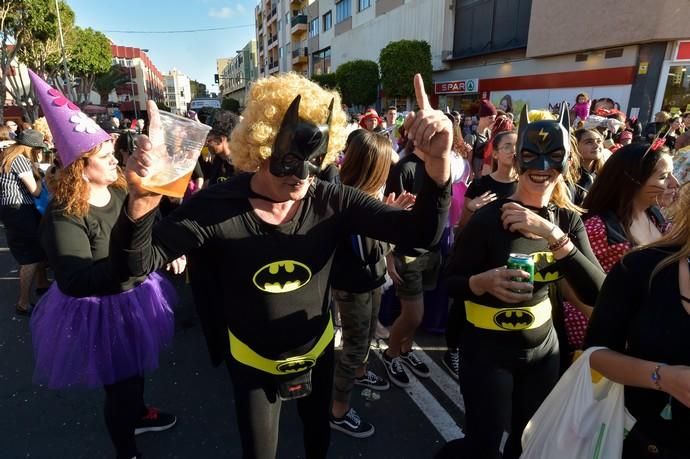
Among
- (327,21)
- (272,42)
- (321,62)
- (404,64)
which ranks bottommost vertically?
(404,64)

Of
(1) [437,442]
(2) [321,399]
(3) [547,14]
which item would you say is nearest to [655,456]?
(2) [321,399]

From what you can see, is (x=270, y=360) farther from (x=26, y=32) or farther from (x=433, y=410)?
(x=26, y=32)

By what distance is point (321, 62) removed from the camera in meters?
45.5

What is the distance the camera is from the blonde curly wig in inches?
60.1

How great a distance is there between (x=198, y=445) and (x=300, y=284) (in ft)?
5.78

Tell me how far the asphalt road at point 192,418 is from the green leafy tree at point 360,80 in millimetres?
28133

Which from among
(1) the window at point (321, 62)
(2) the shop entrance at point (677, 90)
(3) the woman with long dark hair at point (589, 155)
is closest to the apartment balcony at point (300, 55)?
(1) the window at point (321, 62)

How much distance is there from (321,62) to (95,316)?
47.4m

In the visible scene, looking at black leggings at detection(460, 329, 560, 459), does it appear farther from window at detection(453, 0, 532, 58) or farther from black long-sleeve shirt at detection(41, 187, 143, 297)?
window at detection(453, 0, 532, 58)

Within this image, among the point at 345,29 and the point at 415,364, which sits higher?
the point at 345,29

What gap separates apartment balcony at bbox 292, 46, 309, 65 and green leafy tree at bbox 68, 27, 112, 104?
22.8 metres

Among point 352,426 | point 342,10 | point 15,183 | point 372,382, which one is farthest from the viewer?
point 342,10

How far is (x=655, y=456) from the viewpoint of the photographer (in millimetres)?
1341

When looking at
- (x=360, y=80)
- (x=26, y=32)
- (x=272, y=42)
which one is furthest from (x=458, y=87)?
(x=272, y=42)
